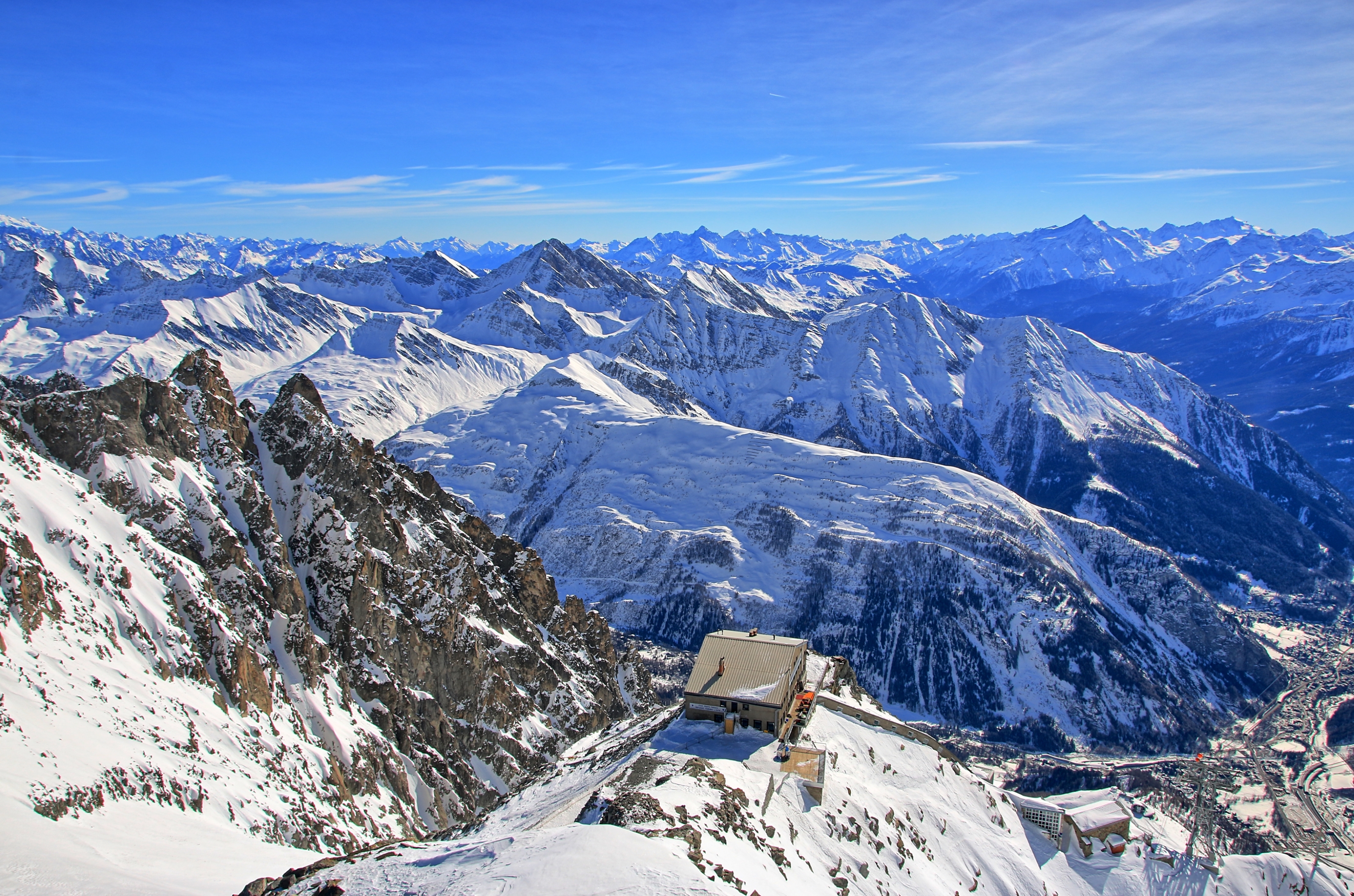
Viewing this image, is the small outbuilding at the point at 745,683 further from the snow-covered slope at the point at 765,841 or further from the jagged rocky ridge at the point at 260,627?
the jagged rocky ridge at the point at 260,627

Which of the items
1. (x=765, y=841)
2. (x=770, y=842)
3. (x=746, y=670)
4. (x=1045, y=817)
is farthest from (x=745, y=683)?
(x=1045, y=817)

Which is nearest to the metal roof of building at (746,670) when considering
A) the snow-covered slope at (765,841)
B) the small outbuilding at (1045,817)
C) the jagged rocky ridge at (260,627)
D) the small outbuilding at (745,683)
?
the small outbuilding at (745,683)

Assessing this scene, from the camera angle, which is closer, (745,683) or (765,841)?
(765,841)

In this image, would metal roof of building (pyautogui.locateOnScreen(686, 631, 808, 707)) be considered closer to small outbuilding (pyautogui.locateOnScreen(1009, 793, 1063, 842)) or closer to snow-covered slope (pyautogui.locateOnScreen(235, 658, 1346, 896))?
snow-covered slope (pyautogui.locateOnScreen(235, 658, 1346, 896))

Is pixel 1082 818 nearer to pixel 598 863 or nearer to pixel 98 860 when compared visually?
pixel 598 863

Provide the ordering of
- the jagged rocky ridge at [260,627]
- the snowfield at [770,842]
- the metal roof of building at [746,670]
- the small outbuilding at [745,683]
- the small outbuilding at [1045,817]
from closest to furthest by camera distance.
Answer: the snowfield at [770,842] → the jagged rocky ridge at [260,627] → the small outbuilding at [745,683] → the metal roof of building at [746,670] → the small outbuilding at [1045,817]

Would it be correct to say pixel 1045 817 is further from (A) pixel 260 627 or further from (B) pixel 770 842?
(A) pixel 260 627

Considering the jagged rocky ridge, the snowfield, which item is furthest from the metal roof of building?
the jagged rocky ridge
